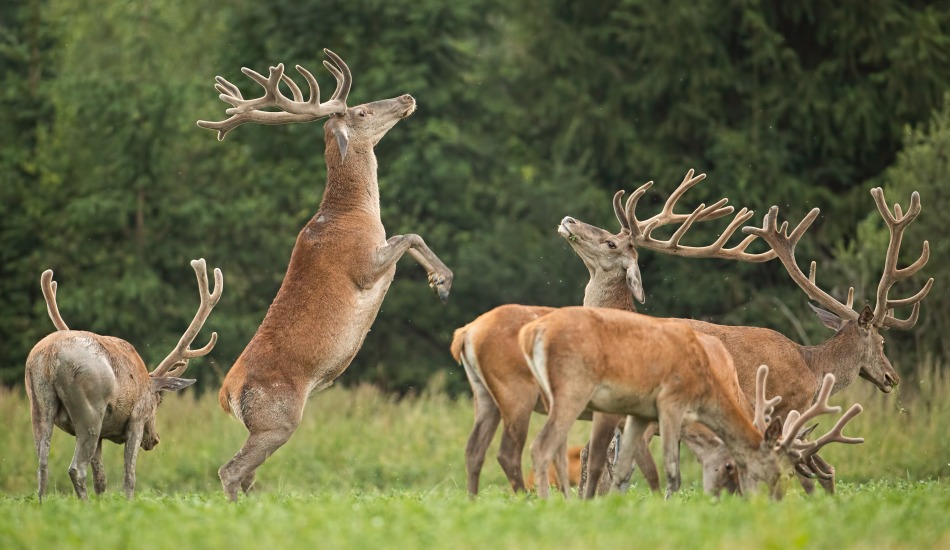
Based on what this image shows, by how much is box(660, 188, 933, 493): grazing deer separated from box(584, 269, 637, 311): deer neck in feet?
2.24

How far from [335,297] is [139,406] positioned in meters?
1.79


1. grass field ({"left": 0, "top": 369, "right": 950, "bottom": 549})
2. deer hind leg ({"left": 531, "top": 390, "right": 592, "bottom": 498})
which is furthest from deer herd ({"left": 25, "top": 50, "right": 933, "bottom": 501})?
grass field ({"left": 0, "top": 369, "right": 950, "bottom": 549})

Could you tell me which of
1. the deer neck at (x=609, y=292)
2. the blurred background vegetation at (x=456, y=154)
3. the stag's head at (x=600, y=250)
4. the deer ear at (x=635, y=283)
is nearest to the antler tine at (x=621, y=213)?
the stag's head at (x=600, y=250)

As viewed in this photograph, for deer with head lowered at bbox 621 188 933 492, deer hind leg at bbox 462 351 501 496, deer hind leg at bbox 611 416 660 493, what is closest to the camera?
deer hind leg at bbox 611 416 660 493

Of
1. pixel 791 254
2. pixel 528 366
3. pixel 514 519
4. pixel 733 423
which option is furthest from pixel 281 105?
pixel 514 519

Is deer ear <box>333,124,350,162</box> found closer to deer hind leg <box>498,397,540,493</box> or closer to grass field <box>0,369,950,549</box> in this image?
grass field <box>0,369,950,549</box>

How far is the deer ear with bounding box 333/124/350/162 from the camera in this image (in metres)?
12.4

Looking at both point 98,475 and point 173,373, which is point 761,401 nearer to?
point 98,475

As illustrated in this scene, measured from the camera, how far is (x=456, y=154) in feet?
90.5

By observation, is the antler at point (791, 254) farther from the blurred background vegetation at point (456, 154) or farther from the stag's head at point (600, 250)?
the blurred background vegetation at point (456, 154)

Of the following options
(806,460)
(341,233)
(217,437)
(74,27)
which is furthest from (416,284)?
(806,460)

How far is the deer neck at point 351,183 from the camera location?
40.5 feet

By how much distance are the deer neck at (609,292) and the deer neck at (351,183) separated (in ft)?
6.48

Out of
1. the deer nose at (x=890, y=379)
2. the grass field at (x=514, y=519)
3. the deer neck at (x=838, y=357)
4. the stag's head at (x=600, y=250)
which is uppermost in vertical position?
the stag's head at (x=600, y=250)
